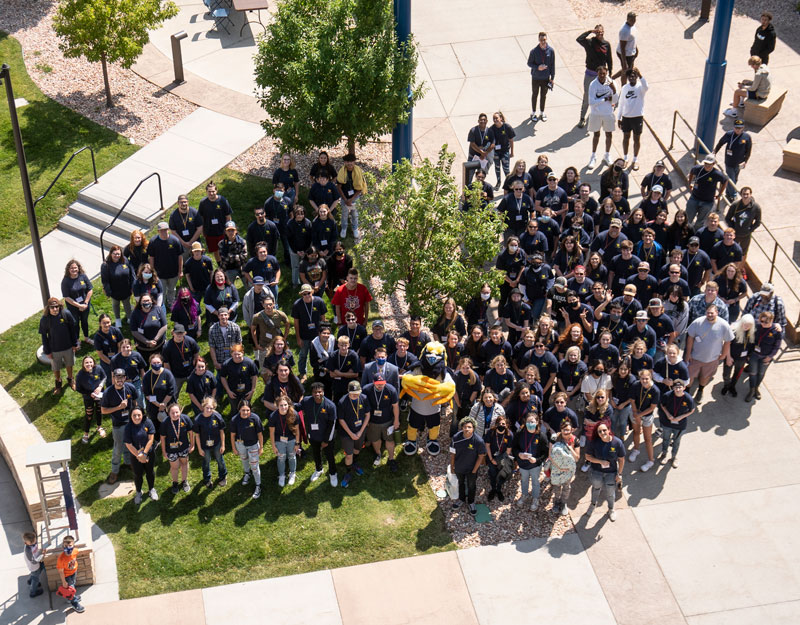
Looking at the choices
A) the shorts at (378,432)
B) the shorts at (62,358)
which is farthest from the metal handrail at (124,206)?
the shorts at (378,432)

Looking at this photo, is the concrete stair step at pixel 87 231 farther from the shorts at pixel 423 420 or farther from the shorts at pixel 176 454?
the shorts at pixel 423 420

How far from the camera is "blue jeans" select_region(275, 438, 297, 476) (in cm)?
1628

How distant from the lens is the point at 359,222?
21062 millimetres

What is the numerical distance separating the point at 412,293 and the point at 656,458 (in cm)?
446

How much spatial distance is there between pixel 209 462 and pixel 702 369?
296 inches

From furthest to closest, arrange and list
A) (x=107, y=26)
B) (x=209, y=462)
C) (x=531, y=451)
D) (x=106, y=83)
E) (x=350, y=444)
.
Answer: (x=106, y=83), (x=107, y=26), (x=350, y=444), (x=209, y=462), (x=531, y=451)

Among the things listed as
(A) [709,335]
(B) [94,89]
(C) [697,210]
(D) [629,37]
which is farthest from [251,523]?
(D) [629,37]

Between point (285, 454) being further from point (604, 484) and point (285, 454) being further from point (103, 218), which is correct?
point (103, 218)

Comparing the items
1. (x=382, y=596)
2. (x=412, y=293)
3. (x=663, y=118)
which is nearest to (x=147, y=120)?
(x=412, y=293)

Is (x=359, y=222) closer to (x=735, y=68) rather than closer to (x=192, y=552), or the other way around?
(x=192, y=552)

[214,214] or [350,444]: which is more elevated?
[214,214]

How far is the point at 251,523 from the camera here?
634 inches

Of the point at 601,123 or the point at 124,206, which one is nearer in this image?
the point at 124,206

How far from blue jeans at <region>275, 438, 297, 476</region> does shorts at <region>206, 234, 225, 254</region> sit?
A: 4801mm
